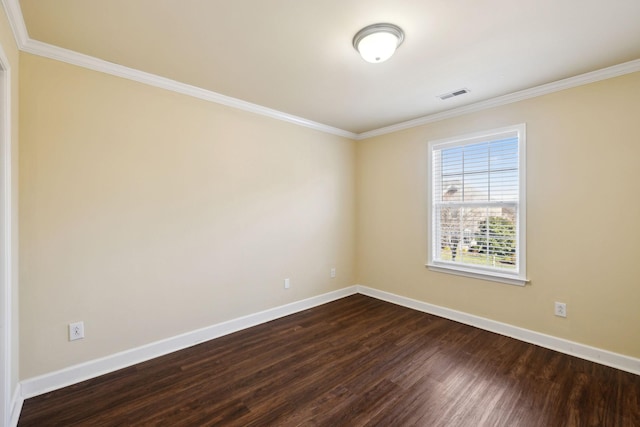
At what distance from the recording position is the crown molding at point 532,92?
2373mm

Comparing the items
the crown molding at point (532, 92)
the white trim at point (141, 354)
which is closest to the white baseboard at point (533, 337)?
the white trim at point (141, 354)

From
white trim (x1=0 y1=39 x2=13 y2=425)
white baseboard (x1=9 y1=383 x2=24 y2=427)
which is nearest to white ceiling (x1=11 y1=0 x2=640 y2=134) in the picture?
white trim (x1=0 y1=39 x2=13 y2=425)

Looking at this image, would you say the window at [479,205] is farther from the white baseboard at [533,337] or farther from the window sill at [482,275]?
the white baseboard at [533,337]

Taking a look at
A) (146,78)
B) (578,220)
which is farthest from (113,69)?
(578,220)

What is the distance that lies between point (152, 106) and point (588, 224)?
404 cm

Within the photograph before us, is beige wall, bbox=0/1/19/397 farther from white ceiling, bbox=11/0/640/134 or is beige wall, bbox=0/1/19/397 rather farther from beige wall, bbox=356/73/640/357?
beige wall, bbox=356/73/640/357

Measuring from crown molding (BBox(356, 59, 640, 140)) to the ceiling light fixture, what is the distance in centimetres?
165

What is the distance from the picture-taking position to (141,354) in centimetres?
250

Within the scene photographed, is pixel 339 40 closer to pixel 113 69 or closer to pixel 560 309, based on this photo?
pixel 113 69

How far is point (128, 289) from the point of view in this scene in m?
2.45

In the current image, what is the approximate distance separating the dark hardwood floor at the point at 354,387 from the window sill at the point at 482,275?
23.0 inches

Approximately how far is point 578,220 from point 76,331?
434 centimetres

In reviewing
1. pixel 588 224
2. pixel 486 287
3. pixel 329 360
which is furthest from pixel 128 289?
pixel 588 224

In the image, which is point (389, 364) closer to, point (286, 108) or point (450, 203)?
point (450, 203)
